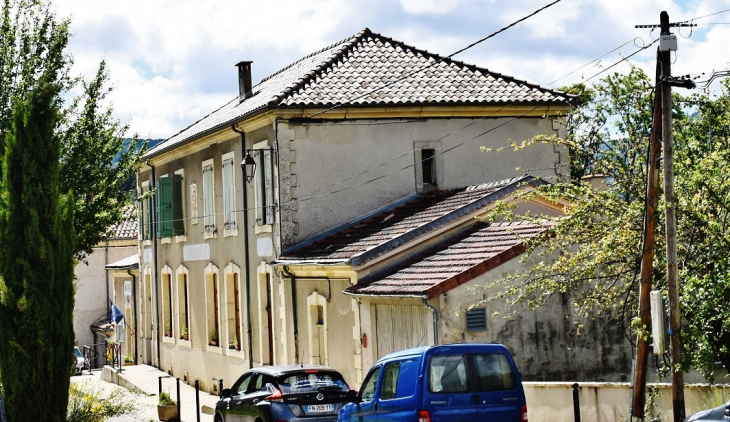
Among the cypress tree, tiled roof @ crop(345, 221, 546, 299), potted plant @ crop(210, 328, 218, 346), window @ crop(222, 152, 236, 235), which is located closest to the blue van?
tiled roof @ crop(345, 221, 546, 299)

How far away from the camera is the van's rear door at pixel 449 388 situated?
12554 millimetres

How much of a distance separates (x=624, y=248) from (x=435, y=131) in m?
10.1

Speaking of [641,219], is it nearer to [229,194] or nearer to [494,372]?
[494,372]

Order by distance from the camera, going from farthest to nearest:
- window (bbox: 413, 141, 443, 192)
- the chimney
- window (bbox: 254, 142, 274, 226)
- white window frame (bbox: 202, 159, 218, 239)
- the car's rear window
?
the chimney, white window frame (bbox: 202, 159, 218, 239), window (bbox: 413, 141, 443, 192), window (bbox: 254, 142, 274, 226), the car's rear window

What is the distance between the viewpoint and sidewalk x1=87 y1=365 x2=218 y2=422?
23734 mm

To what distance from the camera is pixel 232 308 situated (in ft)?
89.8

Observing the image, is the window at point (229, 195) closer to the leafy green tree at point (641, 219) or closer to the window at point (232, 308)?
the window at point (232, 308)

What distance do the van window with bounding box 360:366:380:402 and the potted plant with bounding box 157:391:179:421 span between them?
9838 millimetres

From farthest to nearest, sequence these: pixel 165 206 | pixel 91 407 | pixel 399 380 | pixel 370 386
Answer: pixel 165 206 → pixel 91 407 → pixel 370 386 → pixel 399 380

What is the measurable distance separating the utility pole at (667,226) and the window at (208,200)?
16.2 metres

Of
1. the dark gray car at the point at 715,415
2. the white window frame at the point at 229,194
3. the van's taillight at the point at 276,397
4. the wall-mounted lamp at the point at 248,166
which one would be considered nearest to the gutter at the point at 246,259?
the wall-mounted lamp at the point at 248,166

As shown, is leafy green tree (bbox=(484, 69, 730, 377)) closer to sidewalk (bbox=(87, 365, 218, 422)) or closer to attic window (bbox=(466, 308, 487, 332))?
attic window (bbox=(466, 308, 487, 332))

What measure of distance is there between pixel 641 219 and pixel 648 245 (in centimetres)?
117

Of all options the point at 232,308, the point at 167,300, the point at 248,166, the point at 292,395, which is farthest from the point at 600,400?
the point at 167,300
